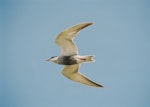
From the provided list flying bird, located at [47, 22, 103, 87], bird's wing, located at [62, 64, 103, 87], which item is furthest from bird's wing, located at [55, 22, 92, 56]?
bird's wing, located at [62, 64, 103, 87]

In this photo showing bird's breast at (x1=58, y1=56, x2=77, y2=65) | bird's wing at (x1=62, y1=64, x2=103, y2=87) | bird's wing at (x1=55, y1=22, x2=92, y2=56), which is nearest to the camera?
bird's wing at (x1=55, y1=22, x2=92, y2=56)

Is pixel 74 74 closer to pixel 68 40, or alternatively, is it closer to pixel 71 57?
pixel 71 57

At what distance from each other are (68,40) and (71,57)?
13.0 inches

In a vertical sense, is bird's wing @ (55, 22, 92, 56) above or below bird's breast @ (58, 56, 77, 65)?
above

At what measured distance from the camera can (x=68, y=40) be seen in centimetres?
912

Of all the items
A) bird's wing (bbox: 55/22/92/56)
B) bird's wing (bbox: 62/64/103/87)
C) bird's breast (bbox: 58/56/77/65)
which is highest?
bird's wing (bbox: 55/22/92/56)

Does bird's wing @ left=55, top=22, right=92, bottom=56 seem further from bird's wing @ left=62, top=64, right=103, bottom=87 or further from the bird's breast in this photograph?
bird's wing @ left=62, top=64, right=103, bottom=87

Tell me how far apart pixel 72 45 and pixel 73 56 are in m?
0.19

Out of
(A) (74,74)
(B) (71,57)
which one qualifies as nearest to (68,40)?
(B) (71,57)

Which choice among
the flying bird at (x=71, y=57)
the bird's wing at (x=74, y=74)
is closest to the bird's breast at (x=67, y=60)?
the flying bird at (x=71, y=57)

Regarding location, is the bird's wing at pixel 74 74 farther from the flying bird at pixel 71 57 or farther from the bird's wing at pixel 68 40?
the bird's wing at pixel 68 40

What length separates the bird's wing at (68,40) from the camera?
8.85 metres

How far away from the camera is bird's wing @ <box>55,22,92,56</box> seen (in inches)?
348
